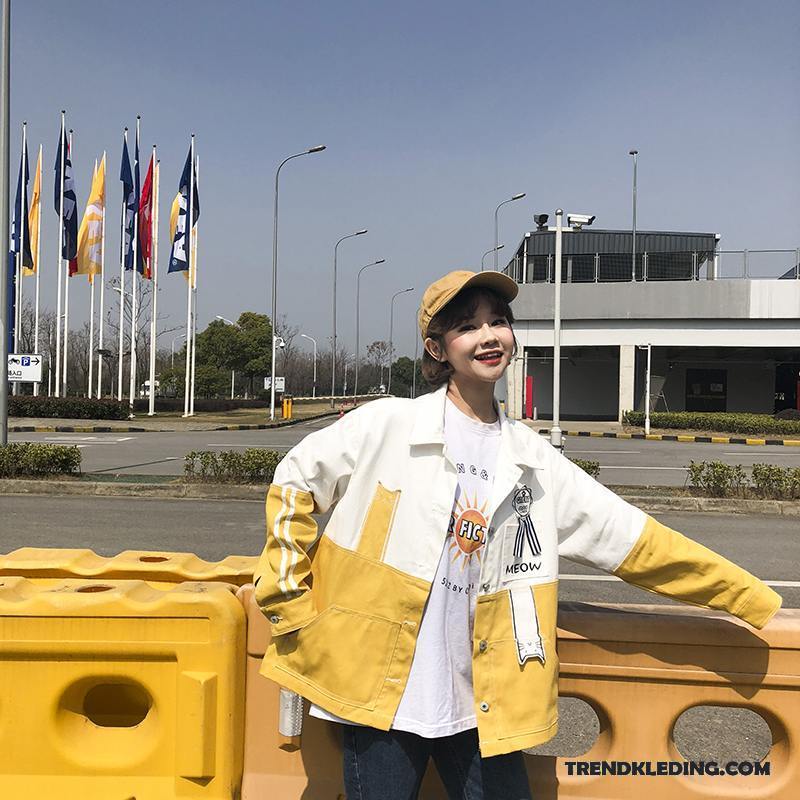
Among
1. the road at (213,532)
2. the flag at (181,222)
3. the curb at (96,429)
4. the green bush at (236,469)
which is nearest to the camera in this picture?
the road at (213,532)

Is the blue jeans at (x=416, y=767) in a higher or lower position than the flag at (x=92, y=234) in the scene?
lower

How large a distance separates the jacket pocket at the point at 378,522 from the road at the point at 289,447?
10.8 meters

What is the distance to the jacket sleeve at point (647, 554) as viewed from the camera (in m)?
1.95

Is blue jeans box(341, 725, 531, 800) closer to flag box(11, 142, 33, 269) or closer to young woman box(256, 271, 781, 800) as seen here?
young woman box(256, 271, 781, 800)

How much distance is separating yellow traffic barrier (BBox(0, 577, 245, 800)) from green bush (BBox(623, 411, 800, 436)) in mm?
26950

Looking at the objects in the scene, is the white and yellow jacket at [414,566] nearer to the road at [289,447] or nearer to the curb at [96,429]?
the road at [289,447]

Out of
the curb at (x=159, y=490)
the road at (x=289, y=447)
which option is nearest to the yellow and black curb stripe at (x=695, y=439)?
the road at (x=289, y=447)

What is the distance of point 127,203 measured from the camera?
30.2 meters

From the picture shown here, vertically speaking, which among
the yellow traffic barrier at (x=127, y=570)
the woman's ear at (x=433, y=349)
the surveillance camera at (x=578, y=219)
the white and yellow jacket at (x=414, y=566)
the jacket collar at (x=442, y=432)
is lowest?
the yellow traffic barrier at (x=127, y=570)

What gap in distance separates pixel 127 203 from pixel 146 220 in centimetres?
96

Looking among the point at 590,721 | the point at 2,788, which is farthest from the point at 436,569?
the point at 590,721

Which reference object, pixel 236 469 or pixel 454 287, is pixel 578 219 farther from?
pixel 454 287

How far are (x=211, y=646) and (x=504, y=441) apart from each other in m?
1.07

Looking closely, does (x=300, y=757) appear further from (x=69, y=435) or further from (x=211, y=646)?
(x=69, y=435)
